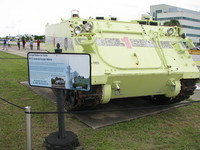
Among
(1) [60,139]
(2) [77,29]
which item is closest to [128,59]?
(2) [77,29]

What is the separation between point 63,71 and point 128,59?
2088 millimetres

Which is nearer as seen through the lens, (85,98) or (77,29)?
(85,98)

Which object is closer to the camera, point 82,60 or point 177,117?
point 82,60

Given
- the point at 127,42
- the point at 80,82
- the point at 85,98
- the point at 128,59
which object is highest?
the point at 127,42

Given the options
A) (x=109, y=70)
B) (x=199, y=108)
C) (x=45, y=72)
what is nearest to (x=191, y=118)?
(x=199, y=108)

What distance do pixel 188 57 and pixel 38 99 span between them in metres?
4.14

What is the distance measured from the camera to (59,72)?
3.52m

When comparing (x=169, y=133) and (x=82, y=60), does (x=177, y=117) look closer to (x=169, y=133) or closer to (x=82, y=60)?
(x=169, y=133)

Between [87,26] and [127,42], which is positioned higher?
[87,26]

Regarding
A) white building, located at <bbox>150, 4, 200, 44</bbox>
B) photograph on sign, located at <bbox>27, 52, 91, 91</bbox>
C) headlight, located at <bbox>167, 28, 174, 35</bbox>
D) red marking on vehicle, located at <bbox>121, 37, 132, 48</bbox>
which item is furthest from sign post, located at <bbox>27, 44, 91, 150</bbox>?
white building, located at <bbox>150, 4, 200, 44</bbox>

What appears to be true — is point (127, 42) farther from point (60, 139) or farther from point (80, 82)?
point (60, 139)

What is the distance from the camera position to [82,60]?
3463 mm

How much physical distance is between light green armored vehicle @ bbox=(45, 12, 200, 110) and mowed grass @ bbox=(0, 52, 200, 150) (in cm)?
54

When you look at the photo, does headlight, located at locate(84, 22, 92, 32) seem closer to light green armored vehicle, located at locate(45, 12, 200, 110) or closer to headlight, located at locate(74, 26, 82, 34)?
light green armored vehicle, located at locate(45, 12, 200, 110)
